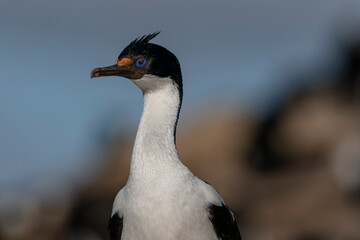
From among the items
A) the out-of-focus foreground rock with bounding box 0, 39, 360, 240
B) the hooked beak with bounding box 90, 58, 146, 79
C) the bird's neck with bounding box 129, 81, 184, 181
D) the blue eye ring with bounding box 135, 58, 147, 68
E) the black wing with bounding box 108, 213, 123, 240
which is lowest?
the out-of-focus foreground rock with bounding box 0, 39, 360, 240

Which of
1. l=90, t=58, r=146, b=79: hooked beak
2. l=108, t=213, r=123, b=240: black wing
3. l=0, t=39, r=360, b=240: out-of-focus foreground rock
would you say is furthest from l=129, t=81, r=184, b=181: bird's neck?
l=0, t=39, r=360, b=240: out-of-focus foreground rock

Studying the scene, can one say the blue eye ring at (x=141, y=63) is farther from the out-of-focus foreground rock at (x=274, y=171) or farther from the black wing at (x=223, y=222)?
the out-of-focus foreground rock at (x=274, y=171)

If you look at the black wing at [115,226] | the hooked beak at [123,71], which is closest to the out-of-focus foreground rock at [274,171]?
the black wing at [115,226]

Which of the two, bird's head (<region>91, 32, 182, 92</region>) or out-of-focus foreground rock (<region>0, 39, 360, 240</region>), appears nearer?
bird's head (<region>91, 32, 182, 92</region>)

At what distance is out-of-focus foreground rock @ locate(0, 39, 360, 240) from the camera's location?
2250 centimetres

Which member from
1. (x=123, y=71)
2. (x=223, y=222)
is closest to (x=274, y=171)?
(x=223, y=222)

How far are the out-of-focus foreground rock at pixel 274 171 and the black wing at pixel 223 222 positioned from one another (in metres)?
11.1

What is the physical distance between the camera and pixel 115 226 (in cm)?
758

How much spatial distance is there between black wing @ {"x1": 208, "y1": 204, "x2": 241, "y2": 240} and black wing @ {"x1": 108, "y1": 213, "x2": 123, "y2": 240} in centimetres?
89

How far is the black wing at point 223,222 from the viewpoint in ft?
24.6

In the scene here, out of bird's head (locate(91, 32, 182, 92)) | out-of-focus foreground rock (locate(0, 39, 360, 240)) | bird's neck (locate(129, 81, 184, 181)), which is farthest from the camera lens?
out-of-focus foreground rock (locate(0, 39, 360, 240))

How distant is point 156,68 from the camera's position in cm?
747

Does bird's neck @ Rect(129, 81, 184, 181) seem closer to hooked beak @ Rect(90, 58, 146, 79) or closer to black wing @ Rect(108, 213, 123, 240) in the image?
hooked beak @ Rect(90, 58, 146, 79)

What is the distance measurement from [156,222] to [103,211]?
14.2 meters
